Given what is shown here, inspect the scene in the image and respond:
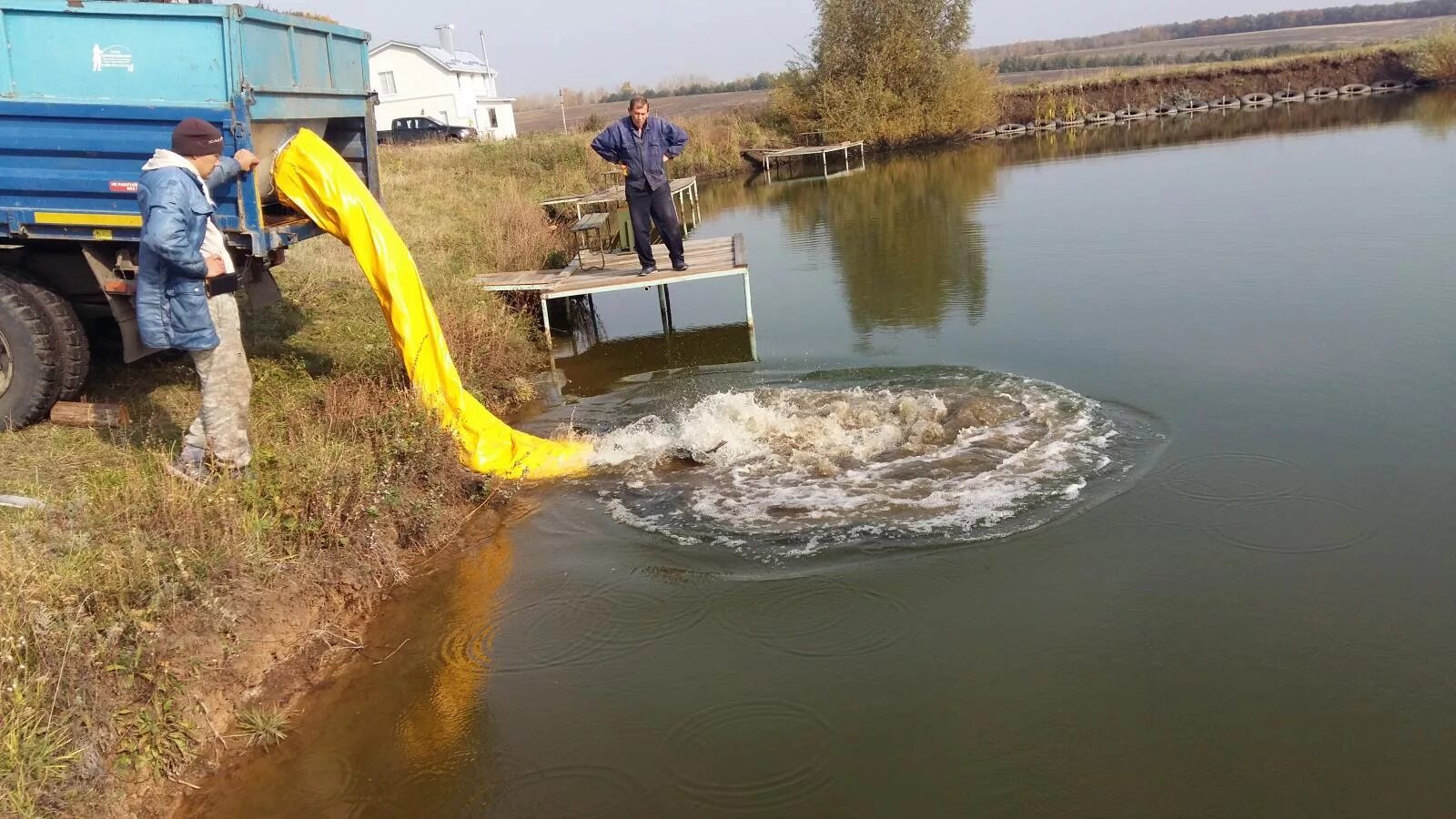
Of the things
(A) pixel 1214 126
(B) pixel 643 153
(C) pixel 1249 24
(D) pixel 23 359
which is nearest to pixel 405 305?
(D) pixel 23 359

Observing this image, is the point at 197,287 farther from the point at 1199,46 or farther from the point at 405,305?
the point at 1199,46

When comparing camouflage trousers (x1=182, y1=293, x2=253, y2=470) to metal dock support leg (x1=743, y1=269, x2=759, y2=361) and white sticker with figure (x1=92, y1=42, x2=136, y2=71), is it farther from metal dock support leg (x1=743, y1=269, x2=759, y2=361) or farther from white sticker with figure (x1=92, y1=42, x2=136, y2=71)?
metal dock support leg (x1=743, y1=269, x2=759, y2=361)

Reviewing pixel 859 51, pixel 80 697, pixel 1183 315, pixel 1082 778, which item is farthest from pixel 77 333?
pixel 859 51

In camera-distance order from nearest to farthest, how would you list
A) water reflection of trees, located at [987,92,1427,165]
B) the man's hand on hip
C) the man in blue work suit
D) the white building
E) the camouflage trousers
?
the camouflage trousers → the man's hand on hip → the man in blue work suit → water reflection of trees, located at [987,92,1427,165] → the white building

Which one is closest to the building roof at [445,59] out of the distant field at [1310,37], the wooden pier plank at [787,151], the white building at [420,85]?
the white building at [420,85]

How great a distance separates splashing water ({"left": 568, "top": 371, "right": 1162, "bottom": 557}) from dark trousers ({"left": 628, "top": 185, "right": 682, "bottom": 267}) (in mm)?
2591

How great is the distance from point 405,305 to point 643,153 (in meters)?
3.81

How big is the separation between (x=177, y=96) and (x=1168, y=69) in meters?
42.9

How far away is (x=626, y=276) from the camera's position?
1059 centimetres

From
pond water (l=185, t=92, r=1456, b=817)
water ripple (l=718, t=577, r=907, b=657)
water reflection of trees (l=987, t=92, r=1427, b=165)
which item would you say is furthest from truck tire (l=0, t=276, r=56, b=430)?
water reflection of trees (l=987, t=92, r=1427, b=165)

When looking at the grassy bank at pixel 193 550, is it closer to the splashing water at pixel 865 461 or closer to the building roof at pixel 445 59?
the splashing water at pixel 865 461

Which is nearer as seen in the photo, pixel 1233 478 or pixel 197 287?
pixel 197 287

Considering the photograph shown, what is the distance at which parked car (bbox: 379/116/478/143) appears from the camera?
37.9m

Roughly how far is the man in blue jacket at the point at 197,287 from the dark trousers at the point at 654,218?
15.2 ft
